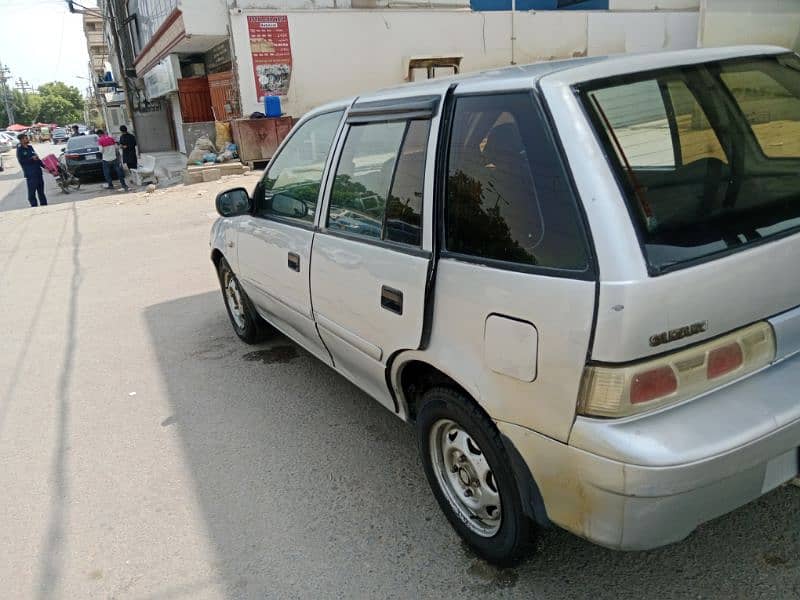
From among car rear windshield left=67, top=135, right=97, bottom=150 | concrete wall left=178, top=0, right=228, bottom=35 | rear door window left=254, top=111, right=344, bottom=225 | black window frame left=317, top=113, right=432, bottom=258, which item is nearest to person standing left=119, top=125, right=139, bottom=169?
car rear windshield left=67, top=135, right=97, bottom=150

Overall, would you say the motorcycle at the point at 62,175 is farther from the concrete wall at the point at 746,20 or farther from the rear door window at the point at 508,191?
the concrete wall at the point at 746,20

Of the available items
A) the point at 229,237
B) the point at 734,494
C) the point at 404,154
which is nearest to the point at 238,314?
the point at 229,237

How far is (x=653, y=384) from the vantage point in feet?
5.94

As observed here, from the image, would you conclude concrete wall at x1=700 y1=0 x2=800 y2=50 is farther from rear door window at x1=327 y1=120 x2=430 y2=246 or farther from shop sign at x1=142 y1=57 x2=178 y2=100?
rear door window at x1=327 y1=120 x2=430 y2=246

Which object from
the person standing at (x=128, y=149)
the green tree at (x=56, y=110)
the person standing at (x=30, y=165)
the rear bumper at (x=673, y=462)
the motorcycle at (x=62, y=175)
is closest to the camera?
the rear bumper at (x=673, y=462)

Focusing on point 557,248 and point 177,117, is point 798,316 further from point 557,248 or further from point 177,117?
point 177,117

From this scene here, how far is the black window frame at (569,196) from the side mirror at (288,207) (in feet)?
4.14

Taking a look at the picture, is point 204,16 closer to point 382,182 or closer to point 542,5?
point 542,5

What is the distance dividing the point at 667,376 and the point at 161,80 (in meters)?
23.9

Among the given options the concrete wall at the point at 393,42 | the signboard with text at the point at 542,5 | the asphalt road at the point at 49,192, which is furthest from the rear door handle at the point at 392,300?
the signboard with text at the point at 542,5

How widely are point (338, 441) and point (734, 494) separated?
83.3 inches

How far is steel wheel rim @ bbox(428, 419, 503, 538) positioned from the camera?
2.40 meters

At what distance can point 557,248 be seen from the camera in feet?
6.32

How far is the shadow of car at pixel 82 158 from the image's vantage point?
19562 mm
